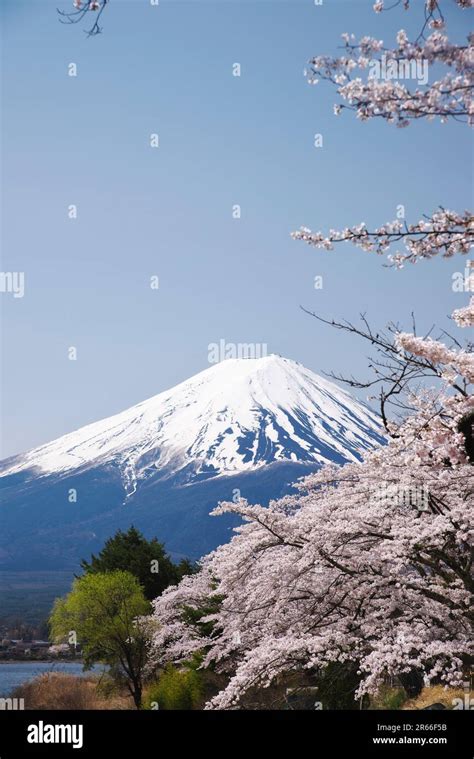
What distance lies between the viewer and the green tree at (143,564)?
27.4 m

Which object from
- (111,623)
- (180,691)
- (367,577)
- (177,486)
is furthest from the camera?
(177,486)

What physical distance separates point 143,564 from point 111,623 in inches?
235

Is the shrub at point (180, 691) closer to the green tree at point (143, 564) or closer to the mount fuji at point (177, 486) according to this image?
the green tree at point (143, 564)

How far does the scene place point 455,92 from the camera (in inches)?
160

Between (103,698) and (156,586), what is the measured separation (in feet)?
16.9

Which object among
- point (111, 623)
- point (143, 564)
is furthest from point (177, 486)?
point (111, 623)

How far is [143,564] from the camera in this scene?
27906mm

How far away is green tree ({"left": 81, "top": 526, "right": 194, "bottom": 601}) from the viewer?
2738 cm
